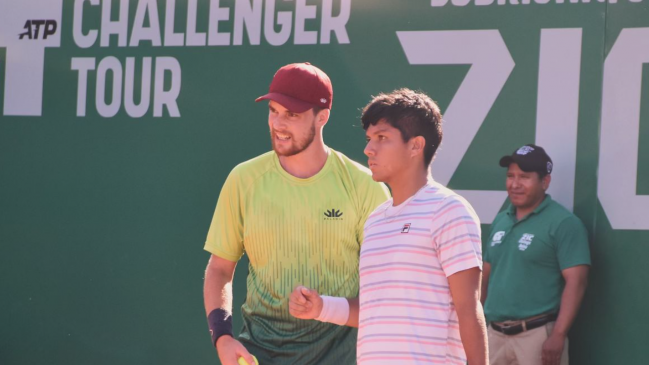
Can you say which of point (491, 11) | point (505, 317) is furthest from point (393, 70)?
point (505, 317)

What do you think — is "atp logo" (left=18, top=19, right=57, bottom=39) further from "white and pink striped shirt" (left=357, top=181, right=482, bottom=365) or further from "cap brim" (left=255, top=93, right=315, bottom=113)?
"white and pink striped shirt" (left=357, top=181, right=482, bottom=365)

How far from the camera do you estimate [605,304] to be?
5.59 metres

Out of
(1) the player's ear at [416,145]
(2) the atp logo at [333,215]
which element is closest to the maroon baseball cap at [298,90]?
(2) the atp logo at [333,215]

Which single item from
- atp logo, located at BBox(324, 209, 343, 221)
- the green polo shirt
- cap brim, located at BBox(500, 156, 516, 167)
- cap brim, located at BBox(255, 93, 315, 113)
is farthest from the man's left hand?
cap brim, located at BBox(255, 93, 315, 113)

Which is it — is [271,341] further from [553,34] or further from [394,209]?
[553,34]

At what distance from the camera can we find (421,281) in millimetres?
2932

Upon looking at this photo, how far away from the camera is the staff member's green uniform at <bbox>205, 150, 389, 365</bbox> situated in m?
3.65

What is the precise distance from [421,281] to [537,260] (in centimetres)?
273

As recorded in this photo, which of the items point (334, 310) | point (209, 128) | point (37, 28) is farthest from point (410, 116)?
point (37, 28)

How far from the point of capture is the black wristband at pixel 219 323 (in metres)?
3.55

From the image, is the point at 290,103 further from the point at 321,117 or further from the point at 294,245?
the point at 294,245

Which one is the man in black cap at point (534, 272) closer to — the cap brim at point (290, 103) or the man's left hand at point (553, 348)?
the man's left hand at point (553, 348)

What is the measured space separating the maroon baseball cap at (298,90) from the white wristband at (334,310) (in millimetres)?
760

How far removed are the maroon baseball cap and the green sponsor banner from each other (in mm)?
2299
